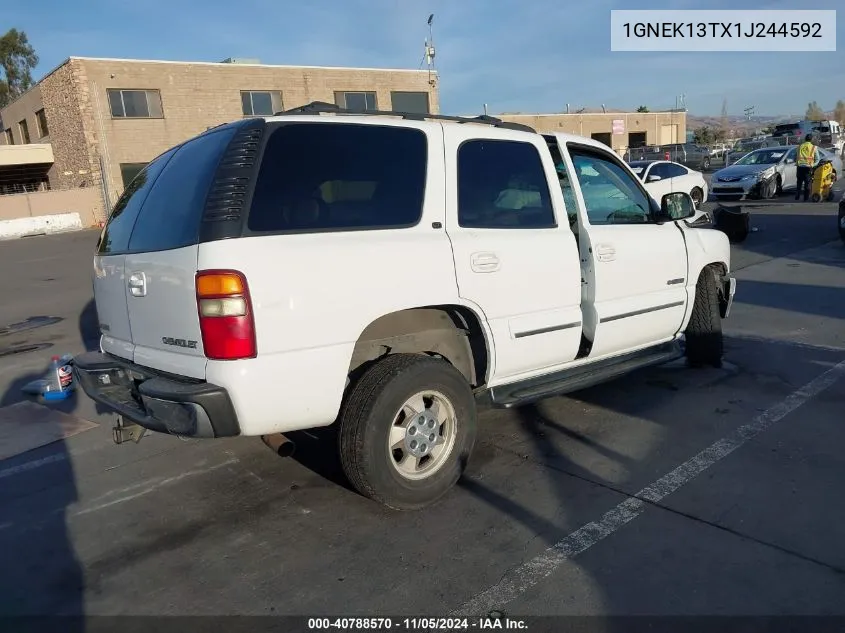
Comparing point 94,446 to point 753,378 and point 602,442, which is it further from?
point 753,378

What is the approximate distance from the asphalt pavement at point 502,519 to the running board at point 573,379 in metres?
0.38

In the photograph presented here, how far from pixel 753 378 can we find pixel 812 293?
155 inches

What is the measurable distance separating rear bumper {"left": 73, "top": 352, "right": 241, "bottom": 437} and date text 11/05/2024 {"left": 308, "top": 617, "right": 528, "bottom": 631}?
3.08 feet

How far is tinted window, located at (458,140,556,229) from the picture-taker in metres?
3.90

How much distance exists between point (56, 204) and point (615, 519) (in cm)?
3196

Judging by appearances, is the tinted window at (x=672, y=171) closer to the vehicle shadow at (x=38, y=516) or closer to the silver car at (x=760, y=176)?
the silver car at (x=760, y=176)

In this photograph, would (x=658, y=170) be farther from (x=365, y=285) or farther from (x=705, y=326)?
(x=365, y=285)

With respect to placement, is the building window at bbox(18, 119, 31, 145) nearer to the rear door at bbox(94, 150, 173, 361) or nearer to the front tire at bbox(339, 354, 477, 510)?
the rear door at bbox(94, 150, 173, 361)

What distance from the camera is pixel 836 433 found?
4379 mm

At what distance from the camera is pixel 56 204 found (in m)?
29.6

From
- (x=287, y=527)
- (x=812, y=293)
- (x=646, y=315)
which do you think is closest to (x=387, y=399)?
(x=287, y=527)

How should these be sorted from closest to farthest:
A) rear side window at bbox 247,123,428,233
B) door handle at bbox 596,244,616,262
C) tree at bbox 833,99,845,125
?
rear side window at bbox 247,123,428,233
door handle at bbox 596,244,616,262
tree at bbox 833,99,845,125

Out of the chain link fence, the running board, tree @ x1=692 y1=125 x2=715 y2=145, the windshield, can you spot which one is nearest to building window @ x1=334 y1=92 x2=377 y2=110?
the chain link fence

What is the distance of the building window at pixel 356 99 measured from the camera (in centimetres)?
3575
